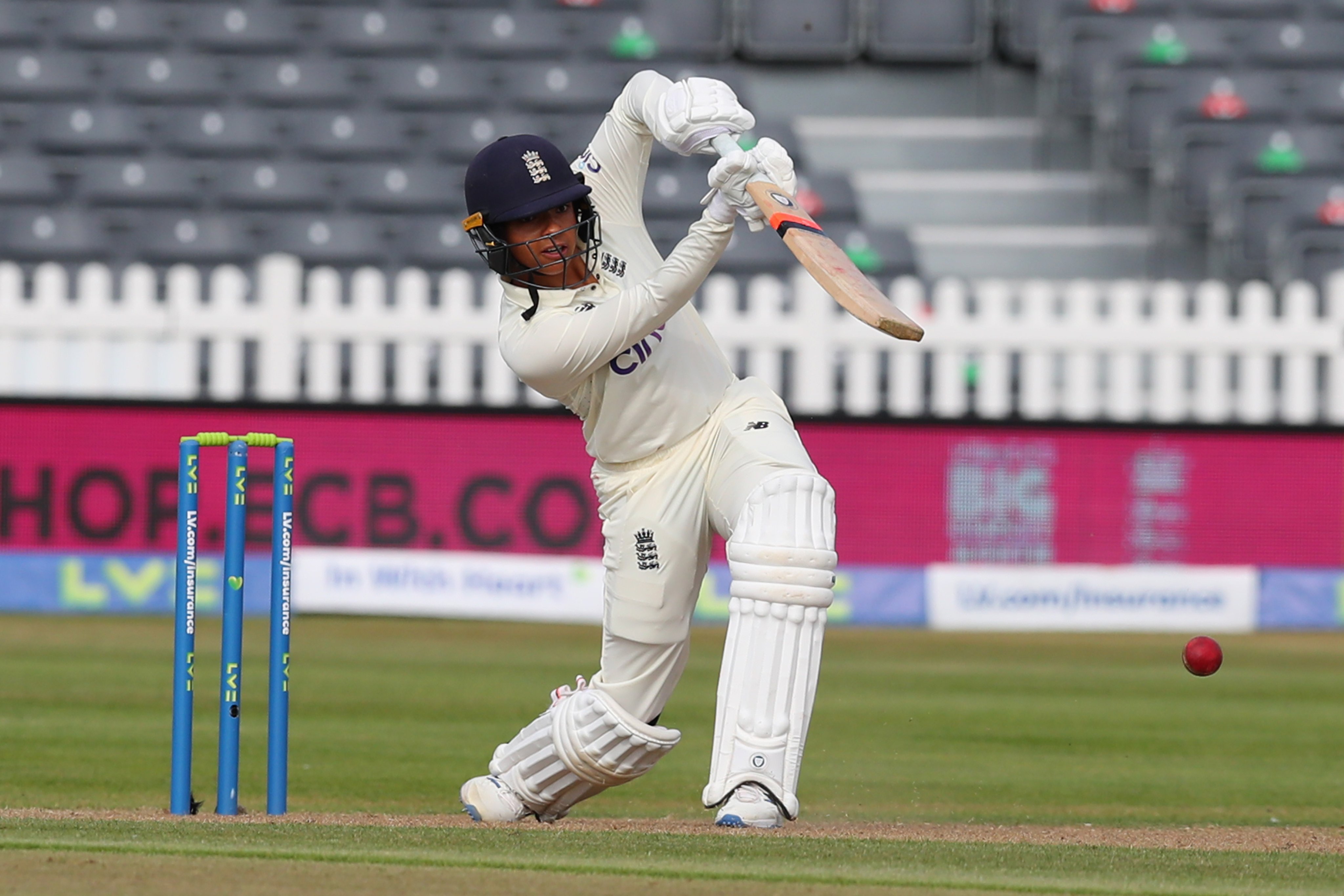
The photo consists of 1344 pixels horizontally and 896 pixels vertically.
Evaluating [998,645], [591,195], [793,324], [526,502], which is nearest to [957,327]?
[793,324]

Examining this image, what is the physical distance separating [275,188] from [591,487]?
3.72m

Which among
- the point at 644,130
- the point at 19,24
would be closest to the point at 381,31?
the point at 19,24

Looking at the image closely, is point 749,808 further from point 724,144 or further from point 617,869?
point 724,144

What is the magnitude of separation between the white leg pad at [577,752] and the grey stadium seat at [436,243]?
345 inches

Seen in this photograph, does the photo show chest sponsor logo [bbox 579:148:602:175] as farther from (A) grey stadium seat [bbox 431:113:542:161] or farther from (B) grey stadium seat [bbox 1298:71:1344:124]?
(B) grey stadium seat [bbox 1298:71:1344:124]

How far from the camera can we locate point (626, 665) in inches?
199

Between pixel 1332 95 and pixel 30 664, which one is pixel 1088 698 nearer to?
pixel 30 664

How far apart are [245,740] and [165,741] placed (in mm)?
394

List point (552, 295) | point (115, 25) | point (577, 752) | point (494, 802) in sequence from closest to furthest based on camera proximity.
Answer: point (552, 295) → point (577, 752) → point (494, 802) → point (115, 25)

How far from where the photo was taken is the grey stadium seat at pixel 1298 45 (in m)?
15.9

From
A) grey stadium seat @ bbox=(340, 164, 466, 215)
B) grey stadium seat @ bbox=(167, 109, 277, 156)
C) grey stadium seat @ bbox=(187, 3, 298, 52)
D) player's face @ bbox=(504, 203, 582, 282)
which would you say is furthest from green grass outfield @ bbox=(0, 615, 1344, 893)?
grey stadium seat @ bbox=(187, 3, 298, 52)

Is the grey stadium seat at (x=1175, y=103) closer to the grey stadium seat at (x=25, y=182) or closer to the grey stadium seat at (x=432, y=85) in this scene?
the grey stadium seat at (x=432, y=85)

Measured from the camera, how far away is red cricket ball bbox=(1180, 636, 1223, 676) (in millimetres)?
5465

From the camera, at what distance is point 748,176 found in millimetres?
4785
